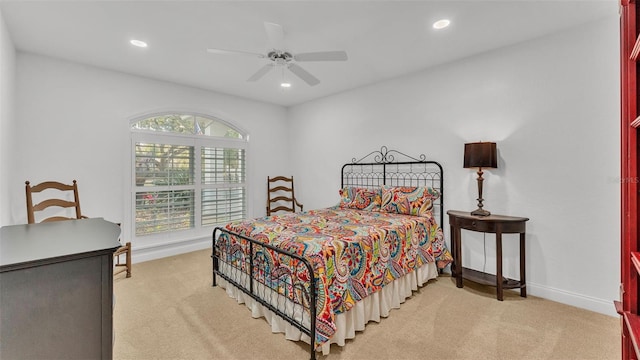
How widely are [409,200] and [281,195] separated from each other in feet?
9.35

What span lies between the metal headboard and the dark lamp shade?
1.96 feet

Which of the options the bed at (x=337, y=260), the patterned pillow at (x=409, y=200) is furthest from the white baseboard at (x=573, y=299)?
the patterned pillow at (x=409, y=200)

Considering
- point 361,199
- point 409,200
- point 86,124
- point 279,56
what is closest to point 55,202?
point 86,124

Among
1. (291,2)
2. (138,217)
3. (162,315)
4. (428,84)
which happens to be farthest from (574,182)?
(138,217)

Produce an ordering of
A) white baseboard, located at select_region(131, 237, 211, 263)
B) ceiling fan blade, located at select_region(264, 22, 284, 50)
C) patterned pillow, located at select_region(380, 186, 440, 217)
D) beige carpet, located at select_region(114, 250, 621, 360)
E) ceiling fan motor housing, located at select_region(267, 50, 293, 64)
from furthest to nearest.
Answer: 1. white baseboard, located at select_region(131, 237, 211, 263)
2. patterned pillow, located at select_region(380, 186, 440, 217)
3. ceiling fan motor housing, located at select_region(267, 50, 293, 64)
4. ceiling fan blade, located at select_region(264, 22, 284, 50)
5. beige carpet, located at select_region(114, 250, 621, 360)

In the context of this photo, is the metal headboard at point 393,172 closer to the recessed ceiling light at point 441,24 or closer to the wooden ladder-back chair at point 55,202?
the recessed ceiling light at point 441,24

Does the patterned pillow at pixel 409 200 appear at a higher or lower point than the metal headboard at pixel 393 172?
lower

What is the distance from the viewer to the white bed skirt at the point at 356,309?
203 centimetres

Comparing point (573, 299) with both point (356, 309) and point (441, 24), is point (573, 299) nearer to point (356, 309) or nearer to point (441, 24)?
point (356, 309)

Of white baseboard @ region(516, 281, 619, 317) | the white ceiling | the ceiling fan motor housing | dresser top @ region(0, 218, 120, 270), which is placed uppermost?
the white ceiling

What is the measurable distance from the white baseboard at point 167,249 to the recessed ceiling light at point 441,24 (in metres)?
4.29

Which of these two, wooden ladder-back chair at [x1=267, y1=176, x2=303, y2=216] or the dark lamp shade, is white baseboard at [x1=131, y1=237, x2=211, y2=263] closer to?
wooden ladder-back chair at [x1=267, y1=176, x2=303, y2=216]

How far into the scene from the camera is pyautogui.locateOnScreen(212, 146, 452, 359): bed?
6.55ft

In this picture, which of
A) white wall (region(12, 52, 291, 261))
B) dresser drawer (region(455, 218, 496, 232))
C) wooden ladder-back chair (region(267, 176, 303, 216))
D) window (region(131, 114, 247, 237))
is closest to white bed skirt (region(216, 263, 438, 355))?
dresser drawer (region(455, 218, 496, 232))
